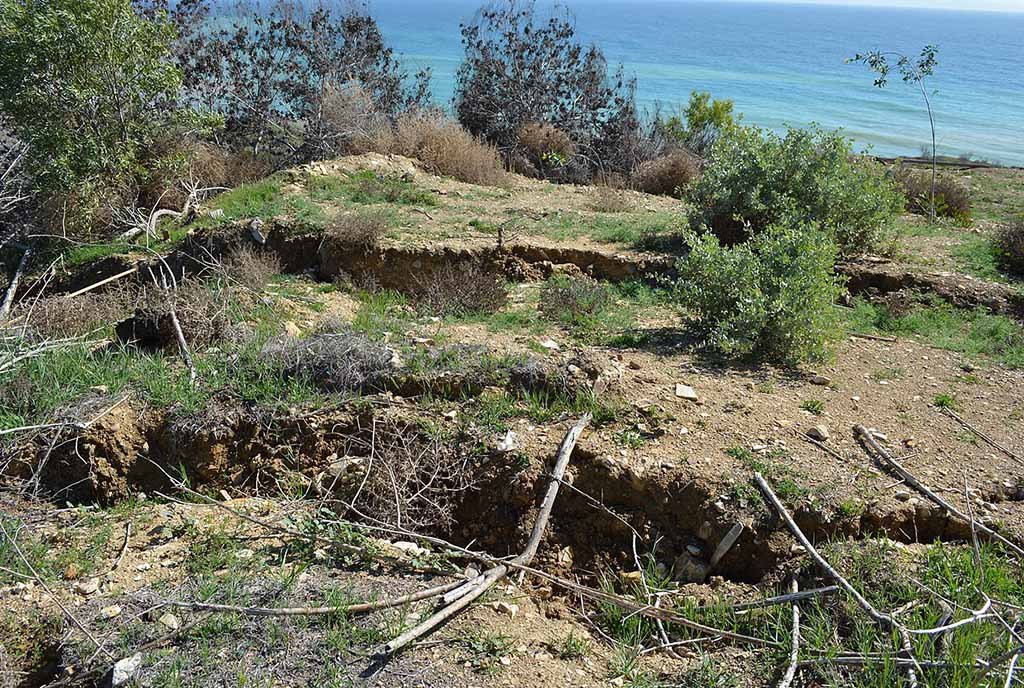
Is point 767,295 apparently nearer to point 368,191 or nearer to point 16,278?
point 368,191

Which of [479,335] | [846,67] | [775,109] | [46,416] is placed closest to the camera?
[46,416]

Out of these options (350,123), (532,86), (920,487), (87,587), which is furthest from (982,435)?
(532,86)

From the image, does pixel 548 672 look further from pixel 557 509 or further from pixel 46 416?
pixel 46 416

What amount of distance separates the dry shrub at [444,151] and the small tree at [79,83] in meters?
3.37

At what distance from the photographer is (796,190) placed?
8156 millimetres

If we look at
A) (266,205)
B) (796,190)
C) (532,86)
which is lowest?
(266,205)

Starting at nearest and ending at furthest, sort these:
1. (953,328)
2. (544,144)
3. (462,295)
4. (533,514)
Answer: (533,514) < (953,328) < (462,295) < (544,144)

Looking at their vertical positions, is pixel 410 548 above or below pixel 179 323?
below

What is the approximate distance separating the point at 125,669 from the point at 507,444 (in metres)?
2.15

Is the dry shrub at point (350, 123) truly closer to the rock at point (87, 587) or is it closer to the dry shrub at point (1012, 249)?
the dry shrub at point (1012, 249)

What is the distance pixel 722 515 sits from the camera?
4.22m

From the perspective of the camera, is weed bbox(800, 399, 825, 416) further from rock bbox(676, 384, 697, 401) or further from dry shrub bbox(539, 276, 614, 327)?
dry shrub bbox(539, 276, 614, 327)

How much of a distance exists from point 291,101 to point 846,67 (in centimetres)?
4427

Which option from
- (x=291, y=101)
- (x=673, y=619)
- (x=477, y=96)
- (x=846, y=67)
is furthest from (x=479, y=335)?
(x=846, y=67)
